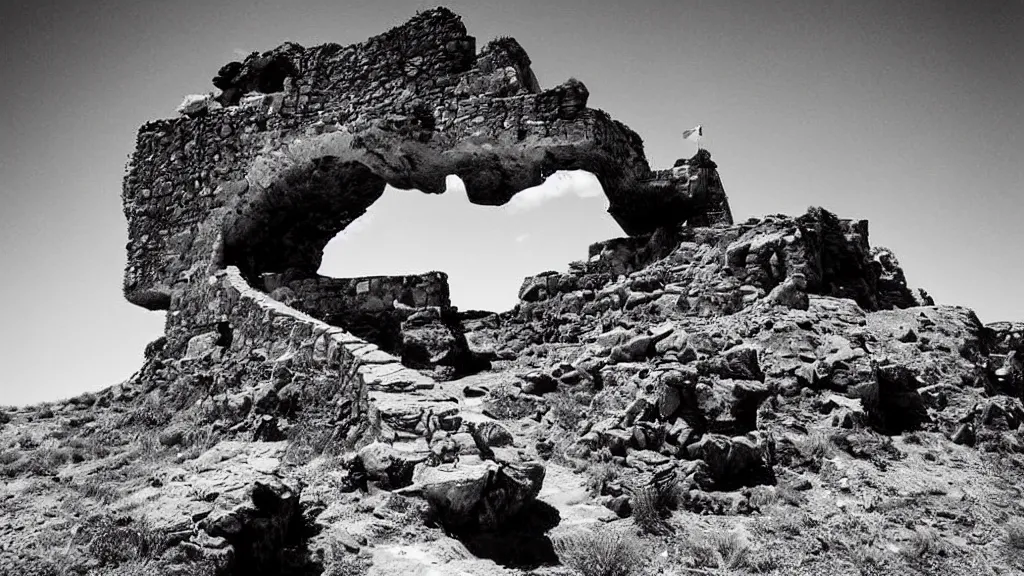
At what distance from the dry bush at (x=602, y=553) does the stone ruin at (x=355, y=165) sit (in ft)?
17.6

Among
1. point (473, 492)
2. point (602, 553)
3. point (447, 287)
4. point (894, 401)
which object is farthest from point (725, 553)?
point (447, 287)

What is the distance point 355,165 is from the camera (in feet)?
40.0

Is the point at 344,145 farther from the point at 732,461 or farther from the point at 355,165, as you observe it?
the point at 732,461

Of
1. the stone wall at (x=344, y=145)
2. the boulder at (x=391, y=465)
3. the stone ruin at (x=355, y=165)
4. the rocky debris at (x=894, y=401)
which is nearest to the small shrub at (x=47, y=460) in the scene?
the stone ruin at (x=355, y=165)

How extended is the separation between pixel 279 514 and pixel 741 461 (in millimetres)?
4019

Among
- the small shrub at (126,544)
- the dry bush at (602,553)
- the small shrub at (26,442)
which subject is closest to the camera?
the small shrub at (126,544)

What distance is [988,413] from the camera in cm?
725

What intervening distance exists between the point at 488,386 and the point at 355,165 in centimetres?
553

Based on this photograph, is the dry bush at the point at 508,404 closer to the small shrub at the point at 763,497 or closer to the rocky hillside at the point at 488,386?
the rocky hillside at the point at 488,386

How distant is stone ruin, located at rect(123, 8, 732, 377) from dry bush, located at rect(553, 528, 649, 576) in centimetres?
535

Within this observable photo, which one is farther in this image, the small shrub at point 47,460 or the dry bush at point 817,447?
the small shrub at point 47,460

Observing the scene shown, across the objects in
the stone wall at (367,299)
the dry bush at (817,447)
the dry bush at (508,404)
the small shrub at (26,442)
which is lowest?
the small shrub at (26,442)

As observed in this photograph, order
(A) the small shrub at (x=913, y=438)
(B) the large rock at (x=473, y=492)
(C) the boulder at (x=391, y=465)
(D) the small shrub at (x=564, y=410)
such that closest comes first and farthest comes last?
(B) the large rock at (x=473, y=492), (C) the boulder at (x=391, y=465), (A) the small shrub at (x=913, y=438), (D) the small shrub at (x=564, y=410)

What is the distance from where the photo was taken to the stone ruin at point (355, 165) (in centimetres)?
1066
